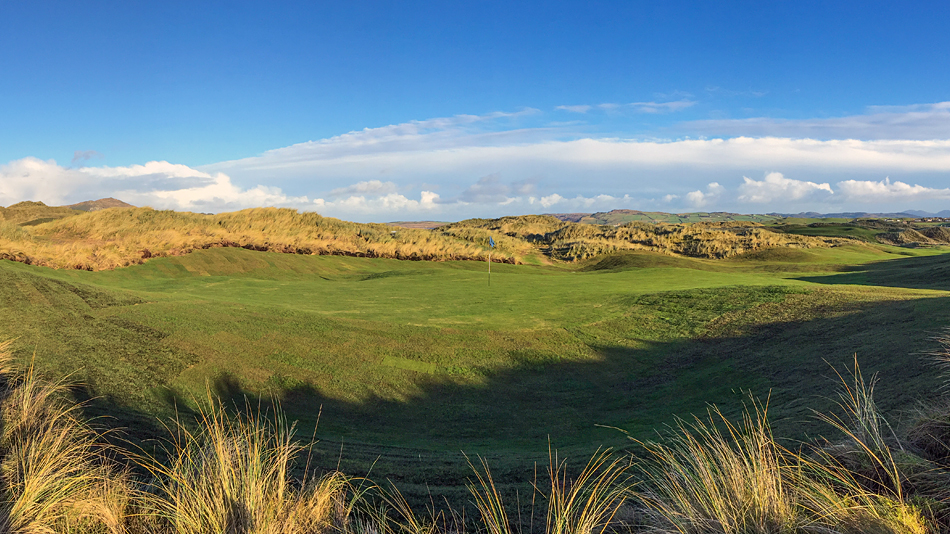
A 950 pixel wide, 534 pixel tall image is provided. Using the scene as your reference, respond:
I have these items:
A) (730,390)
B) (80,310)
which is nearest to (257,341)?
(80,310)

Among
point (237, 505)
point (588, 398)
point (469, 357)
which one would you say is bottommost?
point (588, 398)

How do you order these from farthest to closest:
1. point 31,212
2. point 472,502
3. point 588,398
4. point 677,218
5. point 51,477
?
point 677,218, point 31,212, point 588,398, point 472,502, point 51,477

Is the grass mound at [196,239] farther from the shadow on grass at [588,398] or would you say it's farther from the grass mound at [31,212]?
the shadow on grass at [588,398]

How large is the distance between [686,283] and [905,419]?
15727mm

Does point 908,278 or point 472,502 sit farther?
point 908,278

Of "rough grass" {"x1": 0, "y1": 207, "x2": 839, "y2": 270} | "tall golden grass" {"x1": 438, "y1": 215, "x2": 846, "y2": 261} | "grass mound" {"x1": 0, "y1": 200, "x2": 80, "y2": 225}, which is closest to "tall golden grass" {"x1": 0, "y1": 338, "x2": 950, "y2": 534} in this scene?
"rough grass" {"x1": 0, "y1": 207, "x2": 839, "y2": 270}

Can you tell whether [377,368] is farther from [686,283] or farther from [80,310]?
[686,283]

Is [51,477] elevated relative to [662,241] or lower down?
lower down

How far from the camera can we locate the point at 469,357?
1117 centimetres

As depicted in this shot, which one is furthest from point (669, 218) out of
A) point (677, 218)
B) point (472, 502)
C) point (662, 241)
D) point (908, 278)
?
point (472, 502)

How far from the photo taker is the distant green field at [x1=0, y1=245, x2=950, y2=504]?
7262mm

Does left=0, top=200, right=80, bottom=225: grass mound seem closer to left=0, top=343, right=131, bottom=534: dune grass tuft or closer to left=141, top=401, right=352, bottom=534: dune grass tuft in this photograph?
left=0, top=343, right=131, bottom=534: dune grass tuft

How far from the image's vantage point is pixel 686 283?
66.5ft

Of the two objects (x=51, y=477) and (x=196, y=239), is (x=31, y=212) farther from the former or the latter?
(x=51, y=477)
